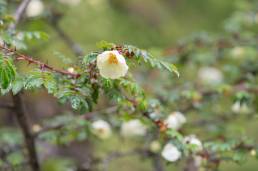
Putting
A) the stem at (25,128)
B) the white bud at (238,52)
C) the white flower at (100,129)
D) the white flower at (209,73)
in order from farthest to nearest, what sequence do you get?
the white flower at (209,73) < the white bud at (238,52) < the white flower at (100,129) < the stem at (25,128)

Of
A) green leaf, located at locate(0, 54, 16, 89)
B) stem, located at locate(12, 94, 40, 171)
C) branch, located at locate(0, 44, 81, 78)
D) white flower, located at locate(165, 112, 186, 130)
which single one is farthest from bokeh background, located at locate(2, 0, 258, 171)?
green leaf, located at locate(0, 54, 16, 89)

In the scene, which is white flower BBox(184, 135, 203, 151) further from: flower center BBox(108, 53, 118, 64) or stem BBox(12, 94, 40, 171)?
stem BBox(12, 94, 40, 171)

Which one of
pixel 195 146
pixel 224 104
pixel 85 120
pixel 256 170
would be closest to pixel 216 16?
pixel 256 170

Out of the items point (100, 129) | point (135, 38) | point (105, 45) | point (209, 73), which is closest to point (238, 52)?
point (209, 73)

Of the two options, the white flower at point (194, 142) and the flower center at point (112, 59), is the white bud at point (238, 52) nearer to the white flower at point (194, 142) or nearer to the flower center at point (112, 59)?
the white flower at point (194, 142)

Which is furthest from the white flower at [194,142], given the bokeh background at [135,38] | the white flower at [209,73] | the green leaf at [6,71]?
the white flower at [209,73]

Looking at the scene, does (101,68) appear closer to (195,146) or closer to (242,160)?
(195,146)
